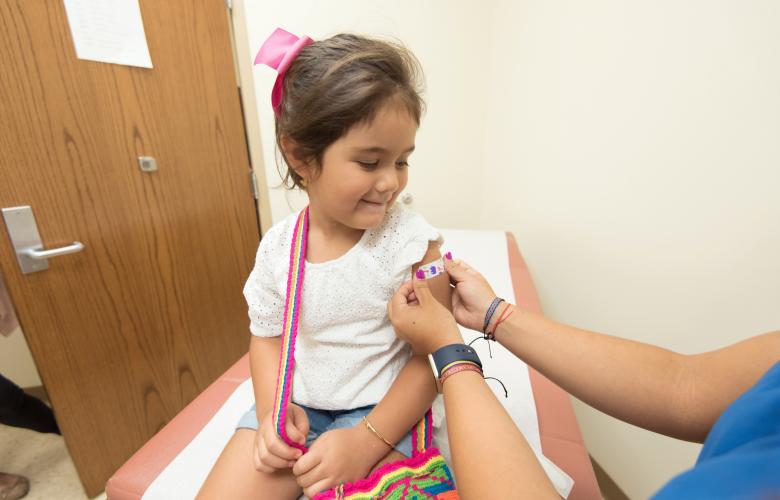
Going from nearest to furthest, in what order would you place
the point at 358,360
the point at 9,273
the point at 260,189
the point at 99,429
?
the point at 358,360
the point at 9,273
the point at 99,429
the point at 260,189

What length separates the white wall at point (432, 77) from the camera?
5.20 ft

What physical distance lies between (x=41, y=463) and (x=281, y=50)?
1977 millimetres

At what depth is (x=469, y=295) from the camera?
716mm

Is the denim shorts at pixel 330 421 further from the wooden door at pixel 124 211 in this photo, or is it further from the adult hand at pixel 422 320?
the wooden door at pixel 124 211

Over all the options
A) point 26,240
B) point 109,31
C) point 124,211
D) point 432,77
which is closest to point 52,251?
point 26,240

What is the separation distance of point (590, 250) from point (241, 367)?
1249 millimetres

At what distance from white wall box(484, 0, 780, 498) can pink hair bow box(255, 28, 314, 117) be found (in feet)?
3.13

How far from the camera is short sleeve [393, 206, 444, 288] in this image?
679mm

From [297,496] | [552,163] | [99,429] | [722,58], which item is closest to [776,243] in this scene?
[722,58]

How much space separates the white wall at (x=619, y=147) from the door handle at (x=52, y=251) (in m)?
0.86

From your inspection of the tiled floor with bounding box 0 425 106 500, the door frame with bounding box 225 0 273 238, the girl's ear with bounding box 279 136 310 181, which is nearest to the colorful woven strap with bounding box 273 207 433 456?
the girl's ear with bounding box 279 136 310 181

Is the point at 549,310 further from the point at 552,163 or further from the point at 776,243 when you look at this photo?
the point at 776,243

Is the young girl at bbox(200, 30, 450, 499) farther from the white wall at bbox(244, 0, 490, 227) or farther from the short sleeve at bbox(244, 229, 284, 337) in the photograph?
the white wall at bbox(244, 0, 490, 227)

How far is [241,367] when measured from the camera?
0.99 metres
